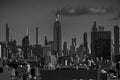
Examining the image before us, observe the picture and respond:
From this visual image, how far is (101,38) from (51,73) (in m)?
42.8

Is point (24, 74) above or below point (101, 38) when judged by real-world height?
below

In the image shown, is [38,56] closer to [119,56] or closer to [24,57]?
[24,57]

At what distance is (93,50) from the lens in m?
54.8

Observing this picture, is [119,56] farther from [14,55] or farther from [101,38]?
[14,55]

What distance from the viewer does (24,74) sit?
31984 mm

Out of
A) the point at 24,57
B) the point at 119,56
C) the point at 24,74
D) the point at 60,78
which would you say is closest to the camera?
the point at 60,78

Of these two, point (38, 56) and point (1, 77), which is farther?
point (38, 56)

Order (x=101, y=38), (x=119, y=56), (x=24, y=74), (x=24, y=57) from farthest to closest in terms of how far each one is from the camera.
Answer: (x=101, y=38), (x=24, y=57), (x=119, y=56), (x=24, y=74)

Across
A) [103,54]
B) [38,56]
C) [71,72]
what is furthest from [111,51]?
[71,72]

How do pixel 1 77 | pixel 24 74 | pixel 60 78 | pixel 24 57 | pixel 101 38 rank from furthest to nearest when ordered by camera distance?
pixel 101 38
pixel 24 57
pixel 24 74
pixel 1 77
pixel 60 78

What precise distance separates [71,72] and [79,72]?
0.38 metres

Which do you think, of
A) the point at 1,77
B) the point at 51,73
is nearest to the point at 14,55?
the point at 1,77

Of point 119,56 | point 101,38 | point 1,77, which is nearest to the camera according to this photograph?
point 1,77

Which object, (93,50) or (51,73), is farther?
(93,50)
